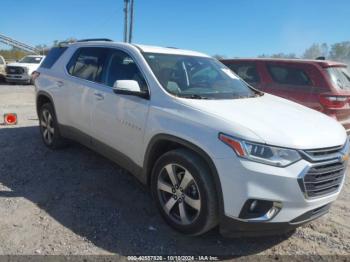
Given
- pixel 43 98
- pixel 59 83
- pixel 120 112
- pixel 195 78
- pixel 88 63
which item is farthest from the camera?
pixel 43 98

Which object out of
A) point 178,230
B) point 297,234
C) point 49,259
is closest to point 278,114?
point 297,234

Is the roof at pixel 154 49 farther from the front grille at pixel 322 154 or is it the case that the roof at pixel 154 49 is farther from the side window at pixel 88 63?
the front grille at pixel 322 154

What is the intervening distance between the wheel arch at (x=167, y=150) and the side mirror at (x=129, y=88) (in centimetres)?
51

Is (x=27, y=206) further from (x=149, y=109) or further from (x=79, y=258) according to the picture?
(x=149, y=109)

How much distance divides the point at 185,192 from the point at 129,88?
1.20 metres

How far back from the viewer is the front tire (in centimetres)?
287

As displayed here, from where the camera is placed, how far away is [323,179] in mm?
2818

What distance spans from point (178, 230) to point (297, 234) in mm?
1229

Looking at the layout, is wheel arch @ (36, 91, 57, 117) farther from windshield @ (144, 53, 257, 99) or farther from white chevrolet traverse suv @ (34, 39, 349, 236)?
windshield @ (144, 53, 257, 99)

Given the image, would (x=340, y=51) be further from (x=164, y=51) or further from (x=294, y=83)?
(x=164, y=51)

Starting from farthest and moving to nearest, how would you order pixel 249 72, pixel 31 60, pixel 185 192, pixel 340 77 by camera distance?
pixel 31 60 → pixel 249 72 → pixel 340 77 → pixel 185 192

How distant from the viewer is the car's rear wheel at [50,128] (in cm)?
526

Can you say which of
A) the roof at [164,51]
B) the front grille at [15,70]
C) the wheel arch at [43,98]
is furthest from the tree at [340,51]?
the wheel arch at [43,98]

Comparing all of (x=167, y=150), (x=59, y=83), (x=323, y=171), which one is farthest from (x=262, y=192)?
(x=59, y=83)
